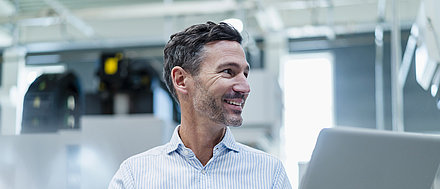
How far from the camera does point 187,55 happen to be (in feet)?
5.00

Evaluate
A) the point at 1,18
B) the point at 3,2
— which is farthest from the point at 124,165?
the point at 3,2

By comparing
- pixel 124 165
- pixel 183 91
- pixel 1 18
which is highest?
pixel 1 18

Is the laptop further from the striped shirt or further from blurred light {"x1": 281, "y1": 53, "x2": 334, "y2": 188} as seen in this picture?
blurred light {"x1": 281, "y1": 53, "x2": 334, "y2": 188}

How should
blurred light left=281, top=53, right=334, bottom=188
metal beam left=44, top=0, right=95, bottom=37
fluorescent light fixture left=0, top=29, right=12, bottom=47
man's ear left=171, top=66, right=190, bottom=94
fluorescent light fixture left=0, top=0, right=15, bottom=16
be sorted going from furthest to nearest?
1. fluorescent light fixture left=0, top=29, right=12, bottom=47
2. blurred light left=281, top=53, right=334, bottom=188
3. fluorescent light fixture left=0, top=0, right=15, bottom=16
4. metal beam left=44, top=0, right=95, bottom=37
5. man's ear left=171, top=66, right=190, bottom=94

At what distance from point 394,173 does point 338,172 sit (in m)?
0.10

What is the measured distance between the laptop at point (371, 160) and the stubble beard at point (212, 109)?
0.37m

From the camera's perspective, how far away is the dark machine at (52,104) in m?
3.71

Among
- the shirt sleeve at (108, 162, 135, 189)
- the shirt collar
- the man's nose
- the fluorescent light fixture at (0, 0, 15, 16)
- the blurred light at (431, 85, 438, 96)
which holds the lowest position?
the shirt sleeve at (108, 162, 135, 189)

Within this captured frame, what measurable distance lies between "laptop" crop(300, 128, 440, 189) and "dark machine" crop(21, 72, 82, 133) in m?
2.79

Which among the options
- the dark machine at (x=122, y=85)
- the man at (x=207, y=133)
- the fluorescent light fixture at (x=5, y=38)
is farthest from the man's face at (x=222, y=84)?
the fluorescent light fixture at (x=5, y=38)

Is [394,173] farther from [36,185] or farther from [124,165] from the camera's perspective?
[36,185]

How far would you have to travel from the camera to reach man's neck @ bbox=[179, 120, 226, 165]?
1491 mm

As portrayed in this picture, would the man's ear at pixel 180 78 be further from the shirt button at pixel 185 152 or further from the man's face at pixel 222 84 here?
the shirt button at pixel 185 152

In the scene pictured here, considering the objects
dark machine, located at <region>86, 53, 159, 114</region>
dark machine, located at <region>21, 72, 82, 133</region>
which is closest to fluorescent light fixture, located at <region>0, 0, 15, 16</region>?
dark machine, located at <region>86, 53, 159, 114</region>
